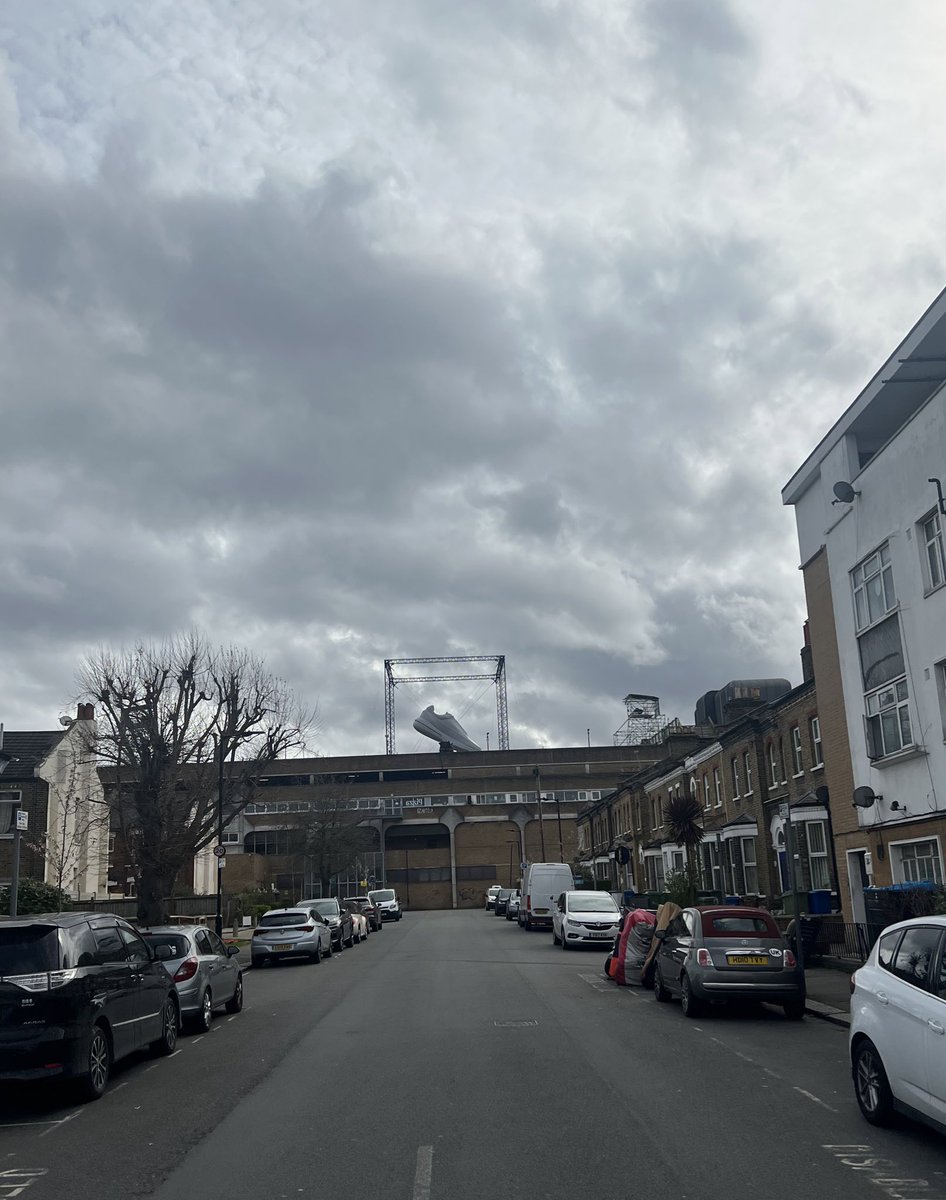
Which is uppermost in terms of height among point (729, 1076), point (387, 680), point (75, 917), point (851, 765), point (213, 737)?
point (387, 680)

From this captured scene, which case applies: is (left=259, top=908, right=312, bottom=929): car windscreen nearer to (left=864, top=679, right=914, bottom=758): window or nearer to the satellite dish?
(left=864, top=679, right=914, bottom=758): window

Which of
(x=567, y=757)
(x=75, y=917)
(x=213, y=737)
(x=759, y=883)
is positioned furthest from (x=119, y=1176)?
(x=567, y=757)

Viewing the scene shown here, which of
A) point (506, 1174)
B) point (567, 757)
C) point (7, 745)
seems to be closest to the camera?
point (506, 1174)

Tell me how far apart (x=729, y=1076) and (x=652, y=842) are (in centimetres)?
4007

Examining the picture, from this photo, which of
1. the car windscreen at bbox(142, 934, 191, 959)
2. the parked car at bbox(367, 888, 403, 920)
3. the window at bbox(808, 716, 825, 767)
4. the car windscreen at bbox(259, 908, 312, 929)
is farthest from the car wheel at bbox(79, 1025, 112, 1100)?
the parked car at bbox(367, 888, 403, 920)

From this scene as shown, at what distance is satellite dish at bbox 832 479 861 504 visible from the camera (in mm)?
23922

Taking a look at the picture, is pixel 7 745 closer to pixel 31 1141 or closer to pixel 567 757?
pixel 31 1141

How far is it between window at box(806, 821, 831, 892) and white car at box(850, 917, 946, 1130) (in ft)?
71.2

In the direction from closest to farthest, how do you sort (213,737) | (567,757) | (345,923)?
1. (213,737)
2. (345,923)
3. (567,757)

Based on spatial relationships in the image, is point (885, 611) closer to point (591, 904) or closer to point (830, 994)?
point (830, 994)

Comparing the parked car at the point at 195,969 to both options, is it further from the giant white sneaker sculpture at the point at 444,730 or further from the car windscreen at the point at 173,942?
the giant white sneaker sculpture at the point at 444,730

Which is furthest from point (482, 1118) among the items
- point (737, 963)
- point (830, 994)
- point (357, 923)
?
point (357, 923)

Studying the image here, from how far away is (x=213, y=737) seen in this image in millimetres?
34062

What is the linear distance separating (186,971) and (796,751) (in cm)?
2160
